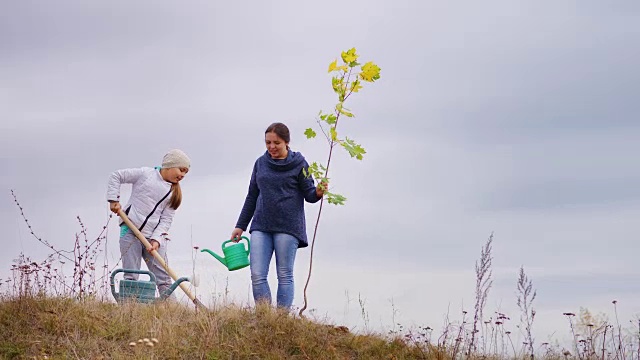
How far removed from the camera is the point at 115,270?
26.9 feet

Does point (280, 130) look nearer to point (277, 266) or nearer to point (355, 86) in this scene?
point (355, 86)

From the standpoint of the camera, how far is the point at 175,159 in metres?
8.73

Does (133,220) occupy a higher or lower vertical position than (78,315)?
higher

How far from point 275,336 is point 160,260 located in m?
1.91

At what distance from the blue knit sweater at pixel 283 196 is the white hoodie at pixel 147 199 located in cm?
110

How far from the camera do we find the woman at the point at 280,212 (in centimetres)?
803

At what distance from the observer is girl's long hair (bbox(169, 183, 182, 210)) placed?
878 cm

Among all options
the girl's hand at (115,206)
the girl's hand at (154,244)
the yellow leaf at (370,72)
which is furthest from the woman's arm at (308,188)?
the girl's hand at (115,206)

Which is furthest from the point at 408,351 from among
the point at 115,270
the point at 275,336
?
the point at 115,270

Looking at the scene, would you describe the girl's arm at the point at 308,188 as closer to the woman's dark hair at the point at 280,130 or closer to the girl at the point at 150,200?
the woman's dark hair at the point at 280,130

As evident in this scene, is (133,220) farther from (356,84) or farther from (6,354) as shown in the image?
(356,84)

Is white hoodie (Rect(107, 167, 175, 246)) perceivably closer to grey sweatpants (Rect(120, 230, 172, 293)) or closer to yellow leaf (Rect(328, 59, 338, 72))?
grey sweatpants (Rect(120, 230, 172, 293))

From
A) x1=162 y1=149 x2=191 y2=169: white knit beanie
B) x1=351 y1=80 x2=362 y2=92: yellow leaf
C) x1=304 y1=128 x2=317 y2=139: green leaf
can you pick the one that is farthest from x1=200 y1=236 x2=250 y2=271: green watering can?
x1=351 y1=80 x2=362 y2=92: yellow leaf

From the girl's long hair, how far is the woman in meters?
1.00
